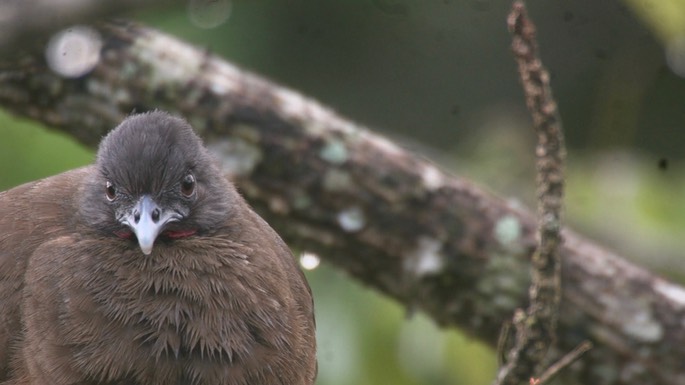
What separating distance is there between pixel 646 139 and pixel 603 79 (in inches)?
18.1

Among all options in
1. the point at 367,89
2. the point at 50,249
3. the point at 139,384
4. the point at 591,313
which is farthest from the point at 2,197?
the point at 367,89

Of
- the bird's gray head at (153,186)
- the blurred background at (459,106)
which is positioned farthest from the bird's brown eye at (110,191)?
the blurred background at (459,106)

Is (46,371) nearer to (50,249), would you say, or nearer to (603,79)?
(50,249)

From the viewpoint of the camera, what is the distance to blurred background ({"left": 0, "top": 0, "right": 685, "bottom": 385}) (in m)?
4.39

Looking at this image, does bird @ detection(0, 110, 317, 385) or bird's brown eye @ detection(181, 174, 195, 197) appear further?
bird's brown eye @ detection(181, 174, 195, 197)

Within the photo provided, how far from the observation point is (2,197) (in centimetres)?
364

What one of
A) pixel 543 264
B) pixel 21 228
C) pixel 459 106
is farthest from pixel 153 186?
pixel 459 106

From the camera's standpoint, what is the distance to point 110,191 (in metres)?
3.42

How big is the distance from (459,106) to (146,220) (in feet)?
14.0

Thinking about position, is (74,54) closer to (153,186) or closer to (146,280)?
(153,186)

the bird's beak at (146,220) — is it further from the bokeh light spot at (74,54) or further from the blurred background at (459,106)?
the bokeh light spot at (74,54)

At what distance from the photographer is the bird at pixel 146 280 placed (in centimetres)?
317

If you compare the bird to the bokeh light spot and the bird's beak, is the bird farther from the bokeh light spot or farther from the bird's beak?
the bokeh light spot

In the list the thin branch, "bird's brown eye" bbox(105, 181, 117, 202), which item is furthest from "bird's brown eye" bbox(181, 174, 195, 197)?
the thin branch
